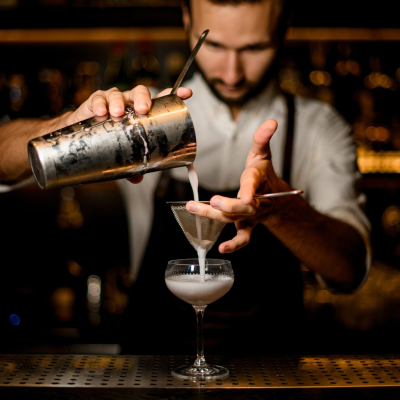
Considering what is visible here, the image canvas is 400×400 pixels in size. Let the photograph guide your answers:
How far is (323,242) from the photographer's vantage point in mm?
1734

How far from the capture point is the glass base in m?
1.20

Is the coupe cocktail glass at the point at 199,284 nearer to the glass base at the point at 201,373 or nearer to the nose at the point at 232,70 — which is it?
the glass base at the point at 201,373

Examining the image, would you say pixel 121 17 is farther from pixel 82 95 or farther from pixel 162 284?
pixel 162 284

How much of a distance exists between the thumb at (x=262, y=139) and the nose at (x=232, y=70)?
880mm

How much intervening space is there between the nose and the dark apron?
0.37 m

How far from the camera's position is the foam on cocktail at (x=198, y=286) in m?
1.31

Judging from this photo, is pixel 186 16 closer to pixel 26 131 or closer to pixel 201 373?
pixel 26 131

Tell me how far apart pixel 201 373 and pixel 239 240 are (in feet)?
1.06

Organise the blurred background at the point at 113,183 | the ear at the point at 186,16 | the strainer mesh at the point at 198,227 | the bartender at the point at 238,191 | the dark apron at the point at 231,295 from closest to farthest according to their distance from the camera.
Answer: the strainer mesh at the point at 198,227
the bartender at the point at 238,191
the dark apron at the point at 231,295
the ear at the point at 186,16
the blurred background at the point at 113,183

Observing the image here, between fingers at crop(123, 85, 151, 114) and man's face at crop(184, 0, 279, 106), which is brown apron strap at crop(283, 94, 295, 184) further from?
fingers at crop(123, 85, 151, 114)

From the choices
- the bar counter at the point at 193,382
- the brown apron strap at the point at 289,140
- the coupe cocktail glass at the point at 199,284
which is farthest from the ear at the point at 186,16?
the bar counter at the point at 193,382

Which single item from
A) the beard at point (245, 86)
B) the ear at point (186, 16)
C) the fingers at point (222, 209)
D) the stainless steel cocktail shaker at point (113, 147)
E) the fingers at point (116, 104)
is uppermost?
the ear at point (186, 16)

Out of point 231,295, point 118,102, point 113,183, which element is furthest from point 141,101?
point 113,183

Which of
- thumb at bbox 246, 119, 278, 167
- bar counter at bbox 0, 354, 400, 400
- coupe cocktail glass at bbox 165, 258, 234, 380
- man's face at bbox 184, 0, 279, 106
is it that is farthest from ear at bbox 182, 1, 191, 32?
bar counter at bbox 0, 354, 400, 400
